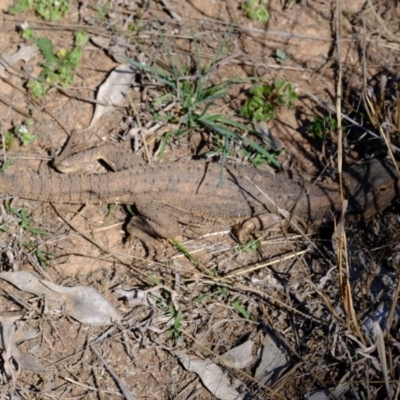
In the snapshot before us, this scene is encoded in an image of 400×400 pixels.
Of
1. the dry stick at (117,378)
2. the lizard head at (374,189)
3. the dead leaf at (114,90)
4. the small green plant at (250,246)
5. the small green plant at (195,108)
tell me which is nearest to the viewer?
the dry stick at (117,378)

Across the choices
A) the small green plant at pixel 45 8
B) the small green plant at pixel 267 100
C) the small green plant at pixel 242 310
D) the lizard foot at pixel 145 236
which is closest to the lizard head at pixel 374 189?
the small green plant at pixel 267 100

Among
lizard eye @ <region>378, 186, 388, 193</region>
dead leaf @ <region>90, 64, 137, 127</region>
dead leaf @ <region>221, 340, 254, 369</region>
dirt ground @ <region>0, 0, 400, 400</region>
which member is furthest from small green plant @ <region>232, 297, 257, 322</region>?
dead leaf @ <region>90, 64, 137, 127</region>

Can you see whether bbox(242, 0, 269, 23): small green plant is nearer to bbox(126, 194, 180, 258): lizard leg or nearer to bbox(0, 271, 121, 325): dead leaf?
bbox(126, 194, 180, 258): lizard leg

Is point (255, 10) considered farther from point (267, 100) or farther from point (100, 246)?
Answer: point (100, 246)

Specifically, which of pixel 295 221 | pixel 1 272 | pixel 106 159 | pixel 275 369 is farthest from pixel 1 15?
pixel 275 369

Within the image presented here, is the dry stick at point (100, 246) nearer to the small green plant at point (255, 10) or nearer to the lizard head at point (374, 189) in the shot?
the lizard head at point (374, 189)

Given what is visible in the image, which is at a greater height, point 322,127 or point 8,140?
point 322,127

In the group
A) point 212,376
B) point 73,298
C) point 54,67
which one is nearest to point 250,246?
point 212,376

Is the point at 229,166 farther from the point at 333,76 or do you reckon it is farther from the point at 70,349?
the point at 70,349
